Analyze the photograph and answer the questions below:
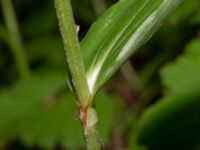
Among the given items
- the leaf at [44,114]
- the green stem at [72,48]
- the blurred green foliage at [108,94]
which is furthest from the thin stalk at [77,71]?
the leaf at [44,114]

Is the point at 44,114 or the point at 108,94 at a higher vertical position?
the point at 44,114

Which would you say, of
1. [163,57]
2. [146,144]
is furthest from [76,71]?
[163,57]

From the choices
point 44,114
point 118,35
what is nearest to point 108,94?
point 44,114

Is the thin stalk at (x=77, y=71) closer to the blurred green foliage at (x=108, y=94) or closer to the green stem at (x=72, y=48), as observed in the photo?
the green stem at (x=72, y=48)

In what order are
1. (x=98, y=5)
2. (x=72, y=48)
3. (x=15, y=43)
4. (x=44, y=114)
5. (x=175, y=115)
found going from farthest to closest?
(x=98, y=5), (x=15, y=43), (x=44, y=114), (x=175, y=115), (x=72, y=48)

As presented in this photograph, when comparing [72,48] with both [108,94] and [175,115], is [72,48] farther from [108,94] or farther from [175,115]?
[108,94]

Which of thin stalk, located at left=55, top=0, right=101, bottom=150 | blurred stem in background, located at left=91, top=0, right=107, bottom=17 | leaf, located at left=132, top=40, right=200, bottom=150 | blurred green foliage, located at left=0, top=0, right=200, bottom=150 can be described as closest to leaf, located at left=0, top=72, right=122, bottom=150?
blurred green foliage, located at left=0, top=0, right=200, bottom=150

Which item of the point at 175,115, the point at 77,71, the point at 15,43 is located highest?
the point at 77,71

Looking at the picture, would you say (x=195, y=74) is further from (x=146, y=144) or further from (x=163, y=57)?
(x=163, y=57)
